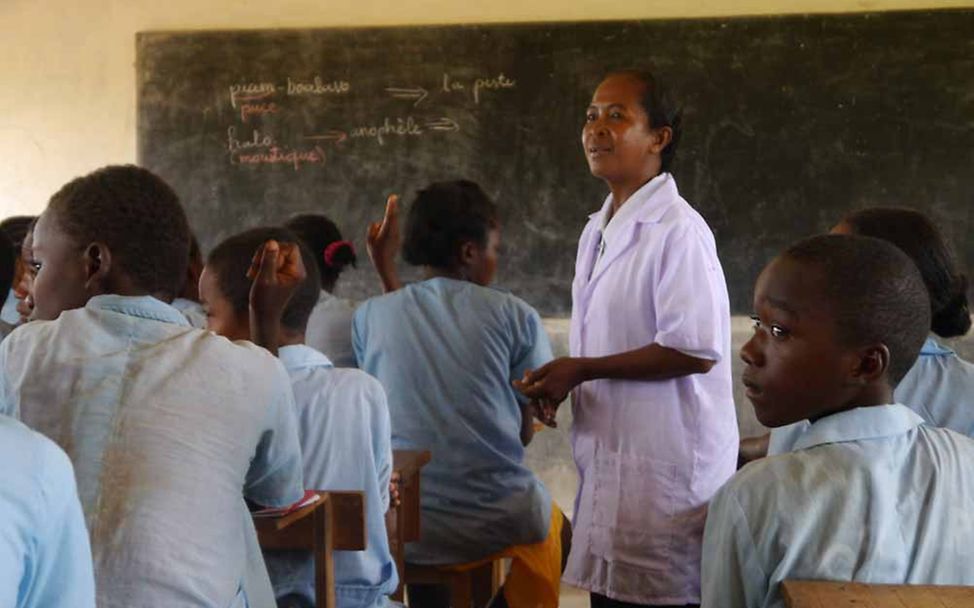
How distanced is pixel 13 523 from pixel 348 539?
3.35 feet

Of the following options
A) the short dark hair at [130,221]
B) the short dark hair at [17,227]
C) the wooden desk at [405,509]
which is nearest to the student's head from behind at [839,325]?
the short dark hair at [130,221]

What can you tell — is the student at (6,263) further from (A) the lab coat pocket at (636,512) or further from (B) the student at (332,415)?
(A) the lab coat pocket at (636,512)

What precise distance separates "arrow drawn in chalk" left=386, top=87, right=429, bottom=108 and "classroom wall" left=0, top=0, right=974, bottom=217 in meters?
0.44

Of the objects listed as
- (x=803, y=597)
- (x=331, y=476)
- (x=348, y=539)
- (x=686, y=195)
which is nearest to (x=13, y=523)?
(x=803, y=597)

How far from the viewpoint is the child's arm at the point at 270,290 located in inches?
70.9

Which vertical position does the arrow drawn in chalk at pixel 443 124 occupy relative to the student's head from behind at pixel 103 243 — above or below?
above

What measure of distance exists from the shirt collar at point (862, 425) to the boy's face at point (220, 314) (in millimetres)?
1128

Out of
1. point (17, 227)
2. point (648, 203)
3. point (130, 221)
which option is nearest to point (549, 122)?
point (17, 227)

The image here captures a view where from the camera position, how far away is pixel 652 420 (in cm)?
200

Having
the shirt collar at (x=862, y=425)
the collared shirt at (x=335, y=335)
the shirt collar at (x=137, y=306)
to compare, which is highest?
the shirt collar at (x=137, y=306)

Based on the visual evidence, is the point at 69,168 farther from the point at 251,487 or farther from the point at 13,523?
the point at 13,523

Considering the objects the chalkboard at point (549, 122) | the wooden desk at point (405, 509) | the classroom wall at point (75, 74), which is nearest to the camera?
the wooden desk at point (405, 509)

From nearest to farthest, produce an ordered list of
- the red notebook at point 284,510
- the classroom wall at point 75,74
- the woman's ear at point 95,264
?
1. the woman's ear at point 95,264
2. the red notebook at point 284,510
3. the classroom wall at point 75,74

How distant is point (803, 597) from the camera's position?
1013 millimetres
